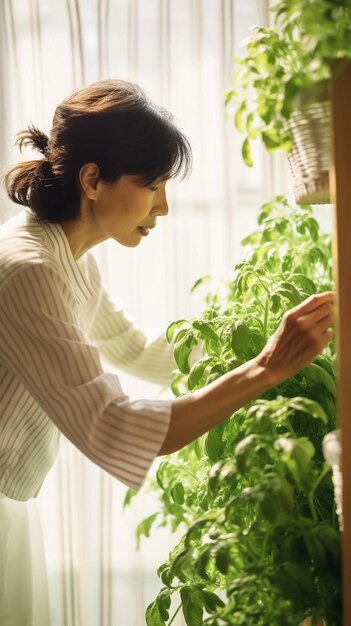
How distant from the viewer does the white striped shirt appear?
1.12 meters

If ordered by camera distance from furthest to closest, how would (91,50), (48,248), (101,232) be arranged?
(91,50) → (101,232) → (48,248)

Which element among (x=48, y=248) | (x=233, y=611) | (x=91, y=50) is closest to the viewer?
(x=233, y=611)

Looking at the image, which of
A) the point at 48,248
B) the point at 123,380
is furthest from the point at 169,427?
the point at 123,380

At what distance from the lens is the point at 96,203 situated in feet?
4.47

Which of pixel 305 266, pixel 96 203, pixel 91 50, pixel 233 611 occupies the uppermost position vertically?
pixel 91 50

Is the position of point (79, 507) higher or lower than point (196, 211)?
lower

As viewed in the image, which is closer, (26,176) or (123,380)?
(26,176)

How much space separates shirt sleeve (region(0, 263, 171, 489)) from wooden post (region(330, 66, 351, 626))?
0.93 ft

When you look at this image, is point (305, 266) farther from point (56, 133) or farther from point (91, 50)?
point (91, 50)

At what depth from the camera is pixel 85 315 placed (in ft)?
5.26

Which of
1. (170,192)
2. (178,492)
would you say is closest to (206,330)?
(178,492)

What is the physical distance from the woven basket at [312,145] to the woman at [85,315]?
0.58 feet

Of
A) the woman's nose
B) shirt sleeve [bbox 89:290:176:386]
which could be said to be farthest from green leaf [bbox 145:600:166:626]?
the woman's nose

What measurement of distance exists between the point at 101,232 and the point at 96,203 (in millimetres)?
71
